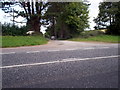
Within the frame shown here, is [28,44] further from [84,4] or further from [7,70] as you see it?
[84,4]

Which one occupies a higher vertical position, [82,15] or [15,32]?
[82,15]

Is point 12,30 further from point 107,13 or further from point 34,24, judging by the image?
point 107,13

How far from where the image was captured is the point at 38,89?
10.7 ft

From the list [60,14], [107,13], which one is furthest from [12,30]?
[107,13]

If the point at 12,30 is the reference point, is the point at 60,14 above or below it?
above

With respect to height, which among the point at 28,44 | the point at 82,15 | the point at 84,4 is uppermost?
the point at 84,4

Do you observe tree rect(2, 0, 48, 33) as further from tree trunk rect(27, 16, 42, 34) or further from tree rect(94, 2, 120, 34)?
tree rect(94, 2, 120, 34)

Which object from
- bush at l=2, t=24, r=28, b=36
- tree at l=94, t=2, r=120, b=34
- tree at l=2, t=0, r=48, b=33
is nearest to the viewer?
bush at l=2, t=24, r=28, b=36

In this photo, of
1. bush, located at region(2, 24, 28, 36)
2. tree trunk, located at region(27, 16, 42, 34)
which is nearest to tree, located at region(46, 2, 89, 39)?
tree trunk, located at region(27, 16, 42, 34)

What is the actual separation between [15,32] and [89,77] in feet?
54.7

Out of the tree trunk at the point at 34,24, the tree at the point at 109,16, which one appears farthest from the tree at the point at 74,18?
the tree trunk at the point at 34,24

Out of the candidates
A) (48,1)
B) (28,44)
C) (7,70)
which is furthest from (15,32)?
(7,70)

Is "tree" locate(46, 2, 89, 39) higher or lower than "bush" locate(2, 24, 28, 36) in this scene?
higher

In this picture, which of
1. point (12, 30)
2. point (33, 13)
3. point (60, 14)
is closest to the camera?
point (12, 30)
